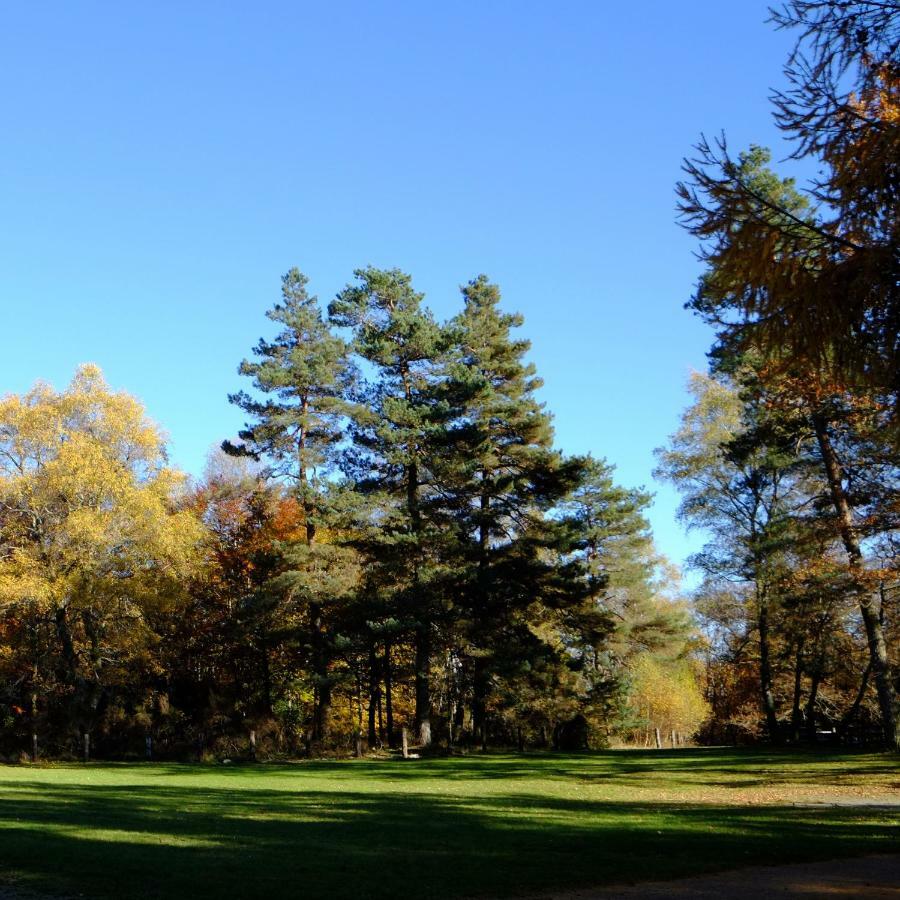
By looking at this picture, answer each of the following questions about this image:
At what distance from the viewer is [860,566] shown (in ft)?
69.6

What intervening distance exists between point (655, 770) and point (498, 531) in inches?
501

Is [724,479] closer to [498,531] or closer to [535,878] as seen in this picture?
[498,531]

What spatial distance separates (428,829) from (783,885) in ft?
18.2

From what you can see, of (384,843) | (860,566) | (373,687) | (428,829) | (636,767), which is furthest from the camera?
(373,687)

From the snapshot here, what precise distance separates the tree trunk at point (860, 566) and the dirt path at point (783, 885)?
12982 millimetres

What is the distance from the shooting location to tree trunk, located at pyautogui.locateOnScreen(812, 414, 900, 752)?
70.5ft

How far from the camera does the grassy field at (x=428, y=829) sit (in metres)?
8.85

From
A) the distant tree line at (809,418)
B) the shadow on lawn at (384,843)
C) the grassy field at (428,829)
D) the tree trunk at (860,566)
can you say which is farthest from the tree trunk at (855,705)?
the shadow on lawn at (384,843)

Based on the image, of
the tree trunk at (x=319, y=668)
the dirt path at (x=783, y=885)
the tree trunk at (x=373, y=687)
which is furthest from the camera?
the tree trunk at (x=373, y=687)

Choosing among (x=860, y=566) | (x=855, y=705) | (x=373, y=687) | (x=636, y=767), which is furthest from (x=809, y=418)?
(x=373, y=687)

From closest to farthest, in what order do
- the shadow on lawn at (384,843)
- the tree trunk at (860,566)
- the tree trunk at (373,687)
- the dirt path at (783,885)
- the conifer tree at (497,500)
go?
the dirt path at (783,885) < the shadow on lawn at (384,843) < the tree trunk at (860,566) < the conifer tree at (497,500) < the tree trunk at (373,687)

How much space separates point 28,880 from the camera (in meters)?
8.51

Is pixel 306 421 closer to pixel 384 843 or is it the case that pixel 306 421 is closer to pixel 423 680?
pixel 423 680

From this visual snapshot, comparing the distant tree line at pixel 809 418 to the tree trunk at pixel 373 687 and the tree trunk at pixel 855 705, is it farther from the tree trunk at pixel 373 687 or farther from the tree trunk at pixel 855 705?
the tree trunk at pixel 373 687
